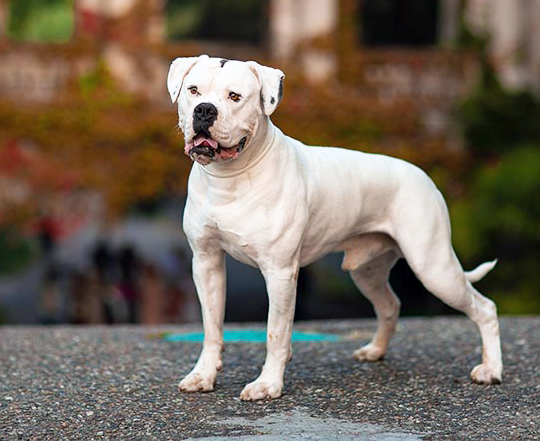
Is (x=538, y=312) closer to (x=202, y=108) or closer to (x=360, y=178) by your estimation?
(x=360, y=178)

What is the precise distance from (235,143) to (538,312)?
9.47 m

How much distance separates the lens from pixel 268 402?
5.62 meters

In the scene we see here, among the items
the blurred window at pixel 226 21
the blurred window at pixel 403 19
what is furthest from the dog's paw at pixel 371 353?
the blurred window at pixel 403 19

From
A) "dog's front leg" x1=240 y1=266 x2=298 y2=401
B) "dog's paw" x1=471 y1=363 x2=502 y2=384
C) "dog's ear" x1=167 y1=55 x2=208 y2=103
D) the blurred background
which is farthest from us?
the blurred background

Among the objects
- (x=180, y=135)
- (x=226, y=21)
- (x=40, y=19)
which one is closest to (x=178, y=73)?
(x=180, y=135)

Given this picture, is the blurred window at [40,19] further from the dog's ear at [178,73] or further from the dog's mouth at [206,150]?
the dog's mouth at [206,150]

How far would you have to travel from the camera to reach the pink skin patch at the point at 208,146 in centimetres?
527

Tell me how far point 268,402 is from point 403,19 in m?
13.7

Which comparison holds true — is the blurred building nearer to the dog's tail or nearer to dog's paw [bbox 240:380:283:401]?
the dog's tail

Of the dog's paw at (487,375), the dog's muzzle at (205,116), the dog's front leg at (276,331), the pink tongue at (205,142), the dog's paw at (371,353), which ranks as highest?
the dog's muzzle at (205,116)

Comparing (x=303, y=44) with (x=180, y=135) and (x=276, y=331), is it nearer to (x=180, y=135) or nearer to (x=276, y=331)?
(x=180, y=135)

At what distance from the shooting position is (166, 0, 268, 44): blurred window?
1752cm

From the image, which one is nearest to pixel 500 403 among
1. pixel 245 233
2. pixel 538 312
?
pixel 245 233

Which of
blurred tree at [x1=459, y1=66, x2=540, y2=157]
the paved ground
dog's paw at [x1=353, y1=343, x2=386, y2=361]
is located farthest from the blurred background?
dog's paw at [x1=353, y1=343, x2=386, y2=361]
